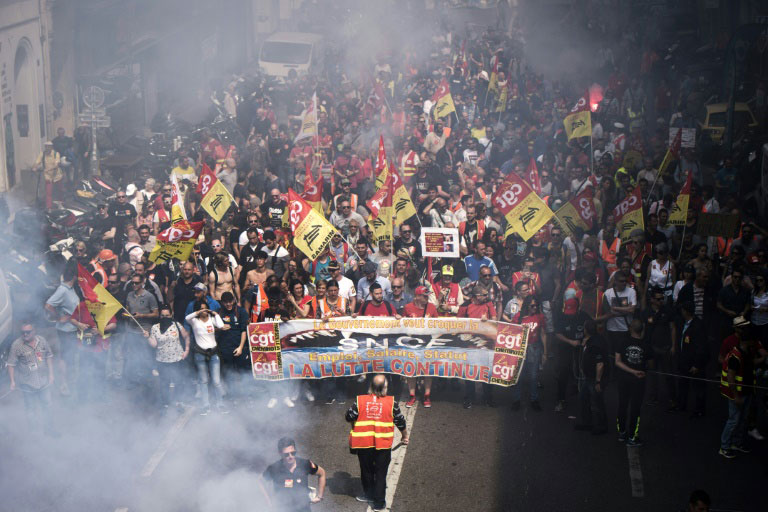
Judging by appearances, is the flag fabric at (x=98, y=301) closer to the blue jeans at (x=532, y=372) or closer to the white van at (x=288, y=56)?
the blue jeans at (x=532, y=372)

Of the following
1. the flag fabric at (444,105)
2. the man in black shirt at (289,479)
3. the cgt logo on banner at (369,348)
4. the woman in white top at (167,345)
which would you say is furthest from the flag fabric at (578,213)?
the flag fabric at (444,105)

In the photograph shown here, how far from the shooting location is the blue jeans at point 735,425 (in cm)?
947

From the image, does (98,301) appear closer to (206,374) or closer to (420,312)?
(206,374)

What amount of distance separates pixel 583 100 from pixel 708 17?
13.7 meters

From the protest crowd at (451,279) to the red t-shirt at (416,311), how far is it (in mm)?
26

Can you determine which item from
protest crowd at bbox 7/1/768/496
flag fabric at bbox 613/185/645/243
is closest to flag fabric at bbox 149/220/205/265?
protest crowd at bbox 7/1/768/496

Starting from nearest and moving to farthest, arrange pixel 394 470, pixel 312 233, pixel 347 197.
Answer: pixel 394 470
pixel 312 233
pixel 347 197

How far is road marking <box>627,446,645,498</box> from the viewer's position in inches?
350

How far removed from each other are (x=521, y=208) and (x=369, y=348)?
3.04 meters

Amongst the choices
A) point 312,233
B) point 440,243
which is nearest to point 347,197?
point 440,243

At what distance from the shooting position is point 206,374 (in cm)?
1073

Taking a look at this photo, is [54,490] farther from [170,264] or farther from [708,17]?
[708,17]

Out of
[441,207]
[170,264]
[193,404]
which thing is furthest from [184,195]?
[193,404]

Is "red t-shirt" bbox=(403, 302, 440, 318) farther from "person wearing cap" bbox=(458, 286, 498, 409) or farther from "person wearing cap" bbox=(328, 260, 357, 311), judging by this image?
"person wearing cap" bbox=(328, 260, 357, 311)
